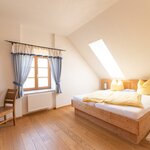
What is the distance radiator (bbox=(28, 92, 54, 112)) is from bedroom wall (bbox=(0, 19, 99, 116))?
0.17 meters

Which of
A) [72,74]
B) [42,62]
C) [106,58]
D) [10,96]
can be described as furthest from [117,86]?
[10,96]

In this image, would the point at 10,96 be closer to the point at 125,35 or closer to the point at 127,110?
the point at 127,110

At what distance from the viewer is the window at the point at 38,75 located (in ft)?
11.3

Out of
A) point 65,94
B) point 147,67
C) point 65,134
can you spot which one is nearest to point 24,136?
point 65,134

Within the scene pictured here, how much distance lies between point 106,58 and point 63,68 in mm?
1685

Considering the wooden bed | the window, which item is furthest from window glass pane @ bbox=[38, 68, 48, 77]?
the wooden bed

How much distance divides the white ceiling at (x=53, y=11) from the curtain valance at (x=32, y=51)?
660mm

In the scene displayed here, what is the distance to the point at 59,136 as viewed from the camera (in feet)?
6.97

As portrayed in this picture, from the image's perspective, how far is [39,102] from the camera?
330cm

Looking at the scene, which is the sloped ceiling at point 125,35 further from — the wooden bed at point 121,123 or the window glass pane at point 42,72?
the wooden bed at point 121,123

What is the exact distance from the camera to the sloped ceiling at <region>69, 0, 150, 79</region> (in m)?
2.26

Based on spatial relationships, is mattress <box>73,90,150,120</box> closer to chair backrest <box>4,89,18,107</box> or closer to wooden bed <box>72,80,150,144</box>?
wooden bed <box>72,80,150,144</box>

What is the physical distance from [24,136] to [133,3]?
3391mm

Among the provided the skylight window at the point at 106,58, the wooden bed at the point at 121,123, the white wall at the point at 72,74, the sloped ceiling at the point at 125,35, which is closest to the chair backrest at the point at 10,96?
the white wall at the point at 72,74
